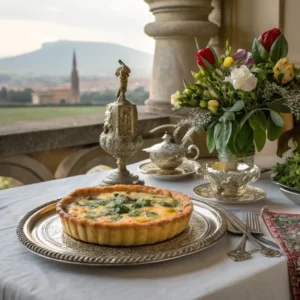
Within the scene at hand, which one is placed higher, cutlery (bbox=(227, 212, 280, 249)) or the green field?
the green field

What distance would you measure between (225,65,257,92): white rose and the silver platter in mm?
350

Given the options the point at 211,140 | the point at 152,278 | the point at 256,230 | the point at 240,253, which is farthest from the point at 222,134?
the point at 152,278

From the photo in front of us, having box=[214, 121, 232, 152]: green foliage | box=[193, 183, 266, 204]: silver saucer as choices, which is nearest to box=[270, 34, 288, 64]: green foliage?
box=[214, 121, 232, 152]: green foliage

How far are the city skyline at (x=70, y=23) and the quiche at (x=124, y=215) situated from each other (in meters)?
1.65

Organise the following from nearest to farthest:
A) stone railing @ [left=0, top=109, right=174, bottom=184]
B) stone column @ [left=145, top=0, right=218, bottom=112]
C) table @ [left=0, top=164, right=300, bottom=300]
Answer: table @ [left=0, top=164, right=300, bottom=300], stone railing @ [left=0, top=109, right=174, bottom=184], stone column @ [left=145, top=0, right=218, bottom=112]

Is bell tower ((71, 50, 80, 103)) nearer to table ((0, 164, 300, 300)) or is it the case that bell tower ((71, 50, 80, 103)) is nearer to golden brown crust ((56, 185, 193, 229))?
golden brown crust ((56, 185, 193, 229))

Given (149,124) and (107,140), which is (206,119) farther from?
(149,124)

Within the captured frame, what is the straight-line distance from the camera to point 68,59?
9.61 ft

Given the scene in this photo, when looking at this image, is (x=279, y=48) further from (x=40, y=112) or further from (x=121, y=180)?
(x=40, y=112)

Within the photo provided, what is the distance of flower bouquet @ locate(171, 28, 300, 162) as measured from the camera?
1464 millimetres

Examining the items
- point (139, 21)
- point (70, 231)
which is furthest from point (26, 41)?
point (70, 231)

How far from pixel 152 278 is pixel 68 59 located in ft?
7.10

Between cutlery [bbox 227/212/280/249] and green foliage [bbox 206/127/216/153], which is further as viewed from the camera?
green foliage [bbox 206/127/216/153]

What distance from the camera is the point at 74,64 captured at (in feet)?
9.61
